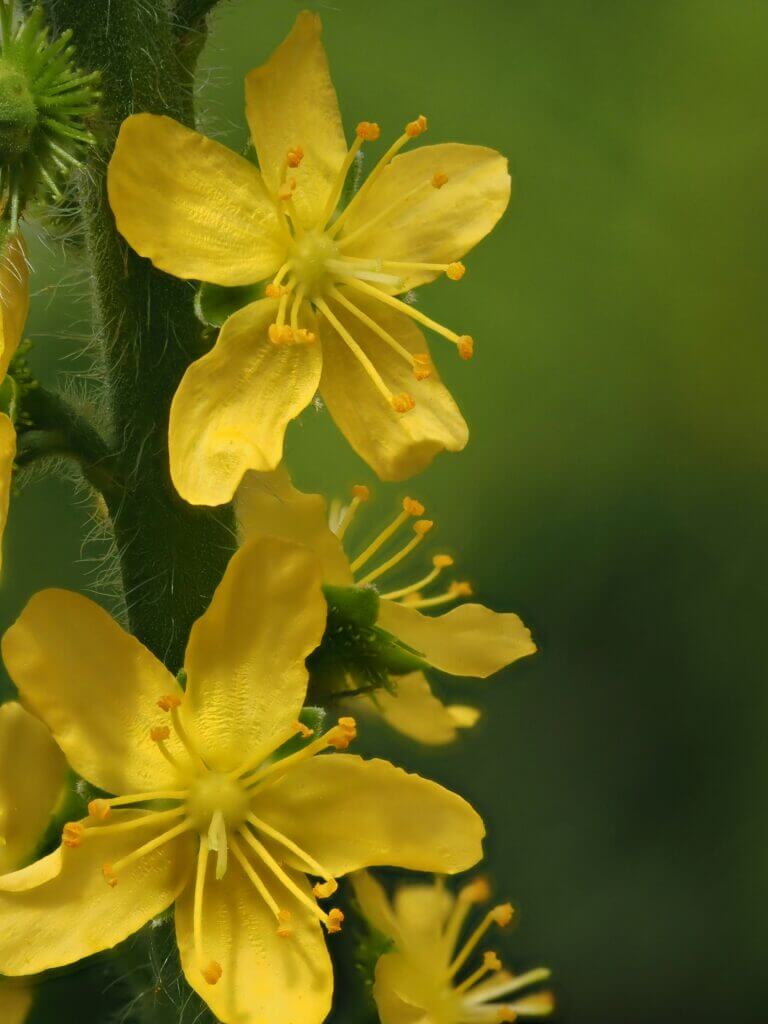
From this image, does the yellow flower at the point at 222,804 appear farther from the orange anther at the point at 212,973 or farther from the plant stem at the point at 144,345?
the plant stem at the point at 144,345

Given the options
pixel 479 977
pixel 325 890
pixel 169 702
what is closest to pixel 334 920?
pixel 325 890

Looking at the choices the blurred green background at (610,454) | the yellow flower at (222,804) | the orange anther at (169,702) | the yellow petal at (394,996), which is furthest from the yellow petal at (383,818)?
the blurred green background at (610,454)

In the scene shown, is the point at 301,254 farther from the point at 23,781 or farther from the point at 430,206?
the point at 23,781

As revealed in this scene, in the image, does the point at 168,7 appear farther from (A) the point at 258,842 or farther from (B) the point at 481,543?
(B) the point at 481,543

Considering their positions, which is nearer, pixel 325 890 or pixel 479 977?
pixel 325 890

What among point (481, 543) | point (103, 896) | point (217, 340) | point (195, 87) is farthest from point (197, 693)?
point (481, 543)
